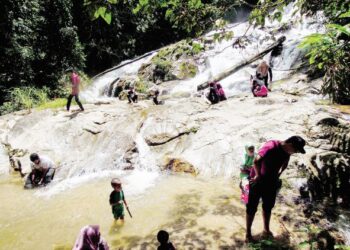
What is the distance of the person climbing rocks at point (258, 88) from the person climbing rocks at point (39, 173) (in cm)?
693

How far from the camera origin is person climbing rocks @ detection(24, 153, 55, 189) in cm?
826

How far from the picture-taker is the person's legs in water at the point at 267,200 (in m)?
4.45

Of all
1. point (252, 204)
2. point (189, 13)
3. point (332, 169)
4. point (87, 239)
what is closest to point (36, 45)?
point (189, 13)

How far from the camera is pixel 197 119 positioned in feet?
32.3

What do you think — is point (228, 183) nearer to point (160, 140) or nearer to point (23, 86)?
point (160, 140)

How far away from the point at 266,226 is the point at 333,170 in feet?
7.93

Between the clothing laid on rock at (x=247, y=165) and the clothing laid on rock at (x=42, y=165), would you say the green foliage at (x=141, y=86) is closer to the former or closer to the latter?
the clothing laid on rock at (x=42, y=165)

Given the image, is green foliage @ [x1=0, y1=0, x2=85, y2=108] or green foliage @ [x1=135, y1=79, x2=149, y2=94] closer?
green foliage @ [x1=0, y1=0, x2=85, y2=108]

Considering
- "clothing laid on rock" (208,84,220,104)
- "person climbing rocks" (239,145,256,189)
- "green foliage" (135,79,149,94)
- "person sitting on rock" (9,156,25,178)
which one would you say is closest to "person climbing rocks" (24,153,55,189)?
"person sitting on rock" (9,156,25,178)

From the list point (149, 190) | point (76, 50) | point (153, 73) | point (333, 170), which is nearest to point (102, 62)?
point (76, 50)

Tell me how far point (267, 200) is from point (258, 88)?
7.32 m

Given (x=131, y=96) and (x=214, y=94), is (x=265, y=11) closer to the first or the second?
(x=214, y=94)

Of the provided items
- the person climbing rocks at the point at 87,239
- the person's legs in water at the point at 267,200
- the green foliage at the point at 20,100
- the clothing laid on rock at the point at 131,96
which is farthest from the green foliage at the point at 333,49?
the green foliage at the point at 20,100

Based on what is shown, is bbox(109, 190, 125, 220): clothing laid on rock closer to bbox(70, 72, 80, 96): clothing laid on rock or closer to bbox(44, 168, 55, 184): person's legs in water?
bbox(44, 168, 55, 184): person's legs in water
